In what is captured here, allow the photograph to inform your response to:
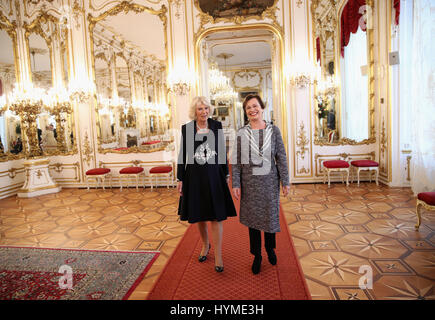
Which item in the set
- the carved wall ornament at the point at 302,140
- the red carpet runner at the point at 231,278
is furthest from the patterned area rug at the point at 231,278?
the carved wall ornament at the point at 302,140

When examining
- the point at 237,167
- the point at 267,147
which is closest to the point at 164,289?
the point at 237,167

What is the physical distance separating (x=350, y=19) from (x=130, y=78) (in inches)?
205

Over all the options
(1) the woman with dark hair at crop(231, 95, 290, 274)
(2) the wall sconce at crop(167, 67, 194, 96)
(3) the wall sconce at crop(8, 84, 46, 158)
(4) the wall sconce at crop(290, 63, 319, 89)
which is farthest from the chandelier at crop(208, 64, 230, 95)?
(1) the woman with dark hair at crop(231, 95, 290, 274)

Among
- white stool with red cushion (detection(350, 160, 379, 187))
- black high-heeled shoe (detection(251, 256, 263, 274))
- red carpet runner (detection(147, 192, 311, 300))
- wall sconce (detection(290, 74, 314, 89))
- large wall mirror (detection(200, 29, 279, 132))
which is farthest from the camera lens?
large wall mirror (detection(200, 29, 279, 132))

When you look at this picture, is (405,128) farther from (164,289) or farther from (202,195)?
(164,289)

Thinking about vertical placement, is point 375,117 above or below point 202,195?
above

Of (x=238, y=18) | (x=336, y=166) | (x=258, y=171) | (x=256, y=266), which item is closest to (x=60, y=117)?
(x=238, y=18)

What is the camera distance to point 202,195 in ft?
7.79

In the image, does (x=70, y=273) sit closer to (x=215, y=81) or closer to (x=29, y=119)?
(x=29, y=119)

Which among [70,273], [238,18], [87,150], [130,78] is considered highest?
[238,18]

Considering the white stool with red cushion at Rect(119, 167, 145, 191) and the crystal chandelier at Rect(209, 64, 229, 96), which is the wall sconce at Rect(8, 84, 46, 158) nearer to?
the white stool with red cushion at Rect(119, 167, 145, 191)

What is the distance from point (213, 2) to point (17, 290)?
5990 millimetres

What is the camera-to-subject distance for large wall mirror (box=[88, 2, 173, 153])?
6195 mm

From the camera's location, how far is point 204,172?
93.0 inches
